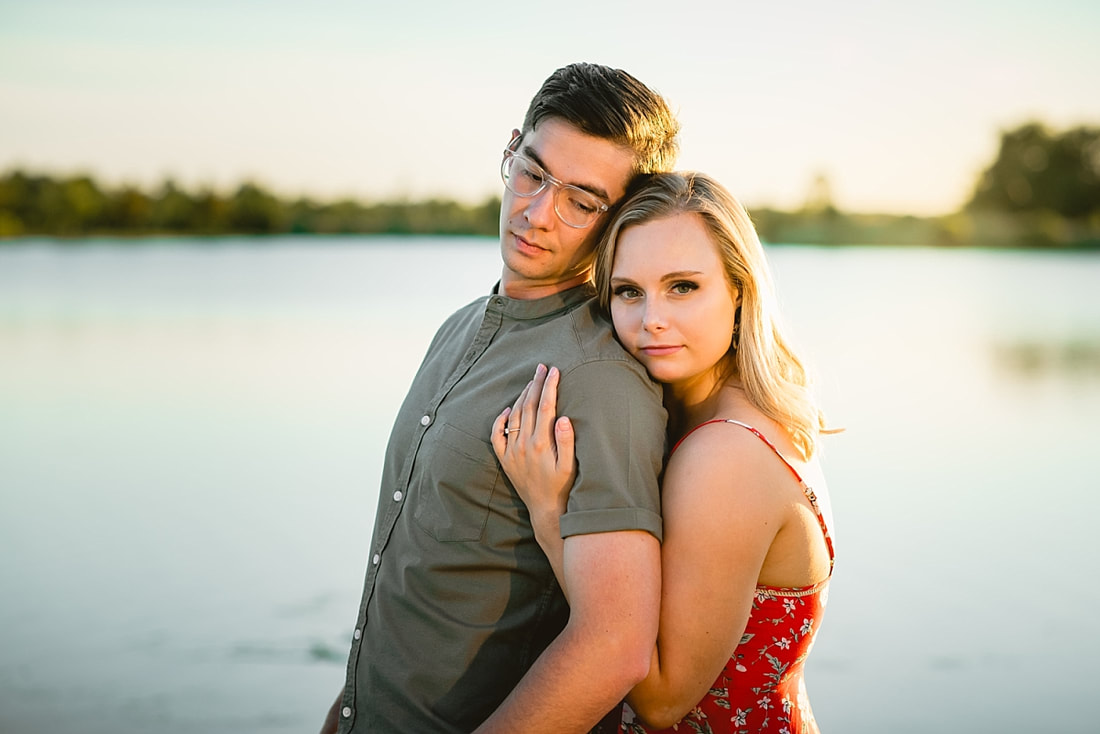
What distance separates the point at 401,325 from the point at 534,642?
1492 centimetres

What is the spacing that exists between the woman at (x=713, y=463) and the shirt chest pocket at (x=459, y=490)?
0.07 meters

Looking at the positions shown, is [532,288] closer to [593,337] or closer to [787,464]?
[593,337]

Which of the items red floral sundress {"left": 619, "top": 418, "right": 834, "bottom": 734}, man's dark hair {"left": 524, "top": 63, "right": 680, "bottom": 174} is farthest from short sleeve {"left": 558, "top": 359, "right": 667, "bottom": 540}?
man's dark hair {"left": 524, "top": 63, "right": 680, "bottom": 174}

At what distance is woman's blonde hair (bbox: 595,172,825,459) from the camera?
202cm

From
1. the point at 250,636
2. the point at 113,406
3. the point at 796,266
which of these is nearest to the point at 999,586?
the point at 250,636

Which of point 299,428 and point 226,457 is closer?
point 226,457

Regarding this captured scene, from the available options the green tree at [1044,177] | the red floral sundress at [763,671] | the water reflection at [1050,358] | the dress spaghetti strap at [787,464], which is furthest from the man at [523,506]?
the green tree at [1044,177]

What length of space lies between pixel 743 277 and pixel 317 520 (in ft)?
17.6

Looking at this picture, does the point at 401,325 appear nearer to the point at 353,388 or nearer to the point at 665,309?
the point at 353,388

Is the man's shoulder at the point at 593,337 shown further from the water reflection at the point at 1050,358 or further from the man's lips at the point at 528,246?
the water reflection at the point at 1050,358

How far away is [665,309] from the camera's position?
199 centimetres

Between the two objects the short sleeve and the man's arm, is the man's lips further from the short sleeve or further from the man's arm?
the man's arm

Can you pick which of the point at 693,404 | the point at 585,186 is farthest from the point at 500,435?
the point at 585,186

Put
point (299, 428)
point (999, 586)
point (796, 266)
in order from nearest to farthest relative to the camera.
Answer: point (999, 586) → point (299, 428) → point (796, 266)
